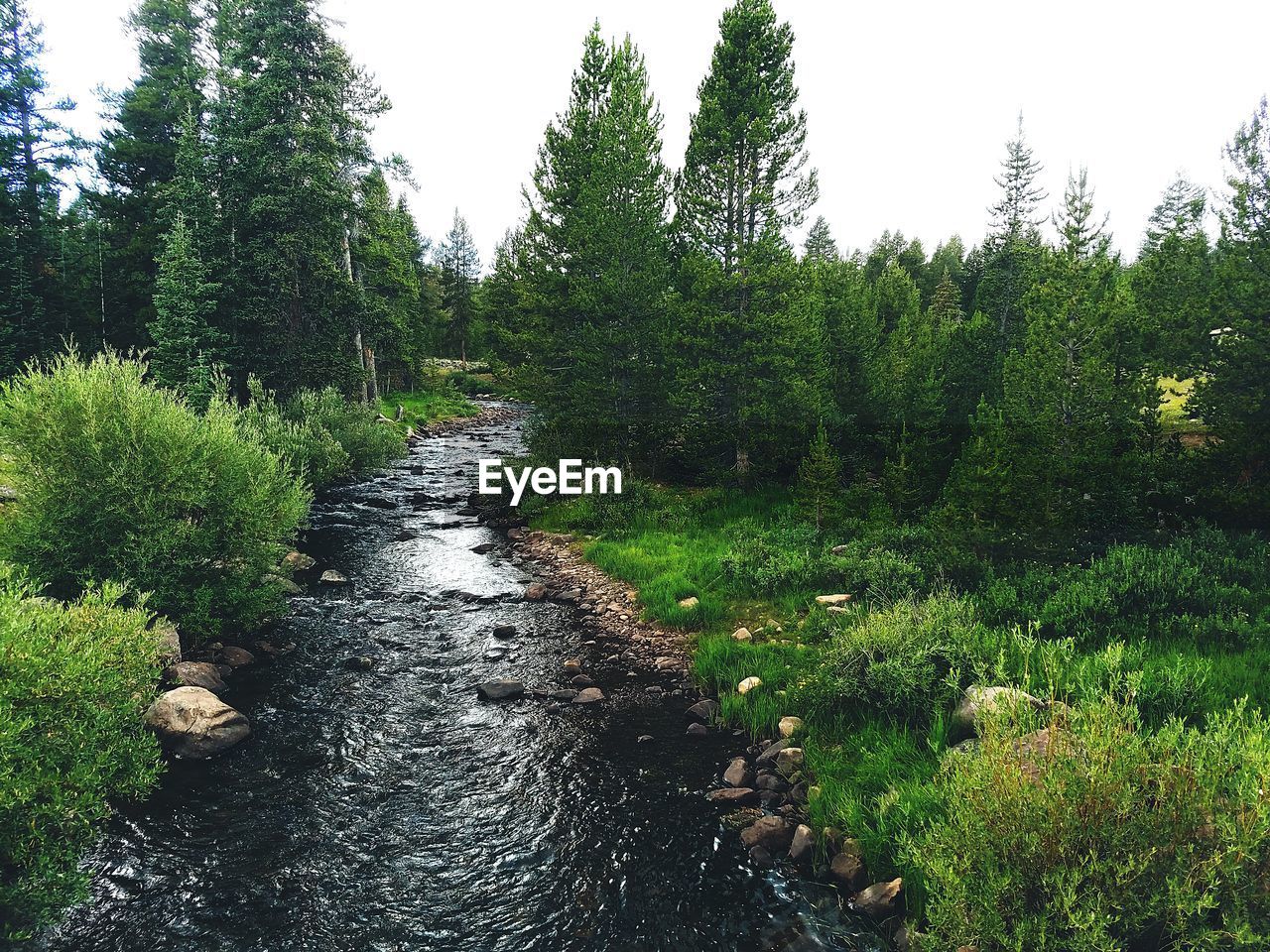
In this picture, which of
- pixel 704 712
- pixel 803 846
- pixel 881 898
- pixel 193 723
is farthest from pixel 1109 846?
pixel 193 723

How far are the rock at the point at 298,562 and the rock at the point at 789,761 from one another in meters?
15.3

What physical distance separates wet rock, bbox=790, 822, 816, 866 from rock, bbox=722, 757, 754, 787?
133 centimetres

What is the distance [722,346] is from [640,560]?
9.03 metres

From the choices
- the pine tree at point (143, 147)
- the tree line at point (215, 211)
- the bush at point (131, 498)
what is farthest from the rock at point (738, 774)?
the pine tree at point (143, 147)

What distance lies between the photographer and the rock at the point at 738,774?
8.63 meters

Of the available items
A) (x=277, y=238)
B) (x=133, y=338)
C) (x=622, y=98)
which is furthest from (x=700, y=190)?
(x=133, y=338)

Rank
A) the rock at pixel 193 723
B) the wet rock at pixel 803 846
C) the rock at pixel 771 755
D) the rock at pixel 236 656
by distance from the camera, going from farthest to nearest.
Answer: the rock at pixel 236 656
the rock at pixel 193 723
the rock at pixel 771 755
the wet rock at pixel 803 846

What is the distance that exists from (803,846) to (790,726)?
232 cm

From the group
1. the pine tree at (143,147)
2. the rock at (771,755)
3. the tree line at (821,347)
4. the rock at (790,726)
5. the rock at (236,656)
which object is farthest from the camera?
the pine tree at (143,147)

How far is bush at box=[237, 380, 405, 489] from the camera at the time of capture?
23469 millimetres

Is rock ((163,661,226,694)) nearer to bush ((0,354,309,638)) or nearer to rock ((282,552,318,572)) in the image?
bush ((0,354,309,638))

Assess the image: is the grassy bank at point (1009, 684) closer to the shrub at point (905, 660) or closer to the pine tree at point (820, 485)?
the shrub at point (905, 660)

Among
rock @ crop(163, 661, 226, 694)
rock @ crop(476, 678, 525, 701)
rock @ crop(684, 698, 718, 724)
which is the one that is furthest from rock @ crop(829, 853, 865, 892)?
rock @ crop(163, 661, 226, 694)

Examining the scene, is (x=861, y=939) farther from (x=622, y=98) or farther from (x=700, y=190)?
(x=622, y=98)
